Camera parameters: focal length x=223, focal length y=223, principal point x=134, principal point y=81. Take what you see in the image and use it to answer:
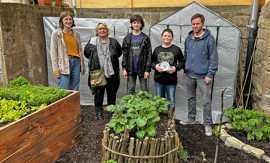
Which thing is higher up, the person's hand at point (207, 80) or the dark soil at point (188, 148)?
the person's hand at point (207, 80)

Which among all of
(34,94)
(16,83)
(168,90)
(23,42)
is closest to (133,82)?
(168,90)

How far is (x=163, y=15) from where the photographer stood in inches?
208

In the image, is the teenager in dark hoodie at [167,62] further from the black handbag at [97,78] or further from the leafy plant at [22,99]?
the leafy plant at [22,99]

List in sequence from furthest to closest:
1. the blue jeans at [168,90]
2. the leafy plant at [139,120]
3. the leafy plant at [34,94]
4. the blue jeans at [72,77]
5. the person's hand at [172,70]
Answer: the blue jeans at [72,77] → the blue jeans at [168,90] → the person's hand at [172,70] → the leafy plant at [34,94] → the leafy plant at [139,120]

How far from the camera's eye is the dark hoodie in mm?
3520

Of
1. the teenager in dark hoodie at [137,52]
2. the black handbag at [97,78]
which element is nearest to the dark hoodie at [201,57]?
the teenager in dark hoodie at [137,52]

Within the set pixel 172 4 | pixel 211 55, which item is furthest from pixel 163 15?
pixel 211 55

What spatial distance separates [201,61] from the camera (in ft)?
11.9

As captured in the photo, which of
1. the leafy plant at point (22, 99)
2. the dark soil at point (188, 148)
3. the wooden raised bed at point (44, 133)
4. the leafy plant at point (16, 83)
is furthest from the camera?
the leafy plant at point (16, 83)

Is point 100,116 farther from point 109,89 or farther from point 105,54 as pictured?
point 105,54

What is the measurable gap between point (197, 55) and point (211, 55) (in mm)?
221

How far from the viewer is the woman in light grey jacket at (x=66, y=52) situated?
3.82 meters

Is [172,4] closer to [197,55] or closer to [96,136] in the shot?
[197,55]

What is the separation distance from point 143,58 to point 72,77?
1.43 metres
